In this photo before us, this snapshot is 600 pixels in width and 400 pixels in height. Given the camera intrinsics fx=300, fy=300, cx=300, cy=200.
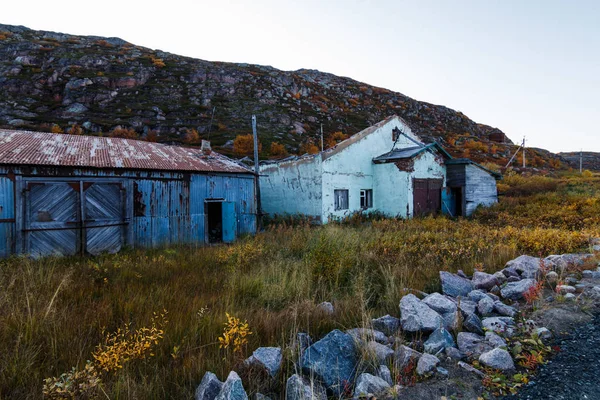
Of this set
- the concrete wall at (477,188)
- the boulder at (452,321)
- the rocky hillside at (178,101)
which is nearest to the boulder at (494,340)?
the boulder at (452,321)

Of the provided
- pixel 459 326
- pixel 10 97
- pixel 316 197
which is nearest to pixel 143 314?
pixel 459 326

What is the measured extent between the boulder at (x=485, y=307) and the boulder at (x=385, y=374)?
7.54ft

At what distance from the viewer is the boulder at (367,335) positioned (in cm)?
348

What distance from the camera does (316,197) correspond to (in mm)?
16234

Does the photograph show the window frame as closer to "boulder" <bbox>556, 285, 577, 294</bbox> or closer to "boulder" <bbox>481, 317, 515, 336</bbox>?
"boulder" <bbox>556, 285, 577, 294</bbox>

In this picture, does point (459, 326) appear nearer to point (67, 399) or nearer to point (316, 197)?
point (67, 399)

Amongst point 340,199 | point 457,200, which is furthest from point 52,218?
point 457,200

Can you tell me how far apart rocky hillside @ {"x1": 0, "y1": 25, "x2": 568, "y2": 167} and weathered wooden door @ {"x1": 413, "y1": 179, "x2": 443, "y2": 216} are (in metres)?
21.2

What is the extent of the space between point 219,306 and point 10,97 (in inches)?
2343

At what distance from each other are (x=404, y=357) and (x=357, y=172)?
15.3 m

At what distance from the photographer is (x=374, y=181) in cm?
1886

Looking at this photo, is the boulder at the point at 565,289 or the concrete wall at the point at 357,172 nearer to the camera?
the boulder at the point at 565,289

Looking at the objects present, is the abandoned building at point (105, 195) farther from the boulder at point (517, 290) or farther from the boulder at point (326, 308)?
the boulder at point (517, 290)

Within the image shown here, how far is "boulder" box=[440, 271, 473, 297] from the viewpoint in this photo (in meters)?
5.25
